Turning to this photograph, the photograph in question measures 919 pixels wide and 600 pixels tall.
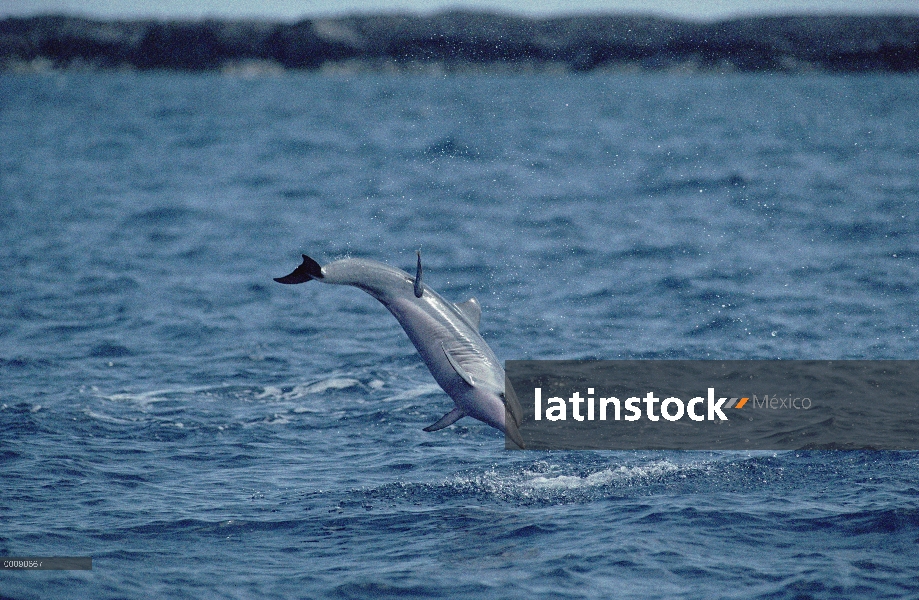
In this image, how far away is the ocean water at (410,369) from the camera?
15008 mm

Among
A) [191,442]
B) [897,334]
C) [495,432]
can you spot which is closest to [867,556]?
[495,432]

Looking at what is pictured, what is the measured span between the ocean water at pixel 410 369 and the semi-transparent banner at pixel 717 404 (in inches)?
33.8

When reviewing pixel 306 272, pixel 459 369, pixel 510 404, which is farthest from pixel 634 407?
pixel 306 272

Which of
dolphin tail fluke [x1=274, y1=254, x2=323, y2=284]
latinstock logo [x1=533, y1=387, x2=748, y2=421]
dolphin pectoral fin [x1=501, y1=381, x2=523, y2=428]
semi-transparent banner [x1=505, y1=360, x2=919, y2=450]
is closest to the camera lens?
dolphin tail fluke [x1=274, y1=254, x2=323, y2=284]

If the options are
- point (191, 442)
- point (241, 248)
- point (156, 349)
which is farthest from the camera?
point (241, 248)

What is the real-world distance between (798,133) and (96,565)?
85.1 m

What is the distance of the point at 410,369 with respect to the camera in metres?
25.5

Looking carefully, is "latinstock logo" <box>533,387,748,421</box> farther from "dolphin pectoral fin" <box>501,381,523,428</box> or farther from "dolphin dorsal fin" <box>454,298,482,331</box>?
"dolphin pectoral fin" <box>501,381,523,428</box>

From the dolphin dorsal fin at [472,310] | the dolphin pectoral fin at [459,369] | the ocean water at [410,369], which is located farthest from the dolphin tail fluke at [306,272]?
the ocean water at [410,369]

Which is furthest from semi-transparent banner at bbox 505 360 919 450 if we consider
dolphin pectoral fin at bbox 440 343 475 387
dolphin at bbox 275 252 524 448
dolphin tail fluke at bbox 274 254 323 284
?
dolphin tail fluke at bbox 274 254 323 284

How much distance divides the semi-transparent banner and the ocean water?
857 mm

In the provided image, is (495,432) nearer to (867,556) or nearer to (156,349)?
(867,556)

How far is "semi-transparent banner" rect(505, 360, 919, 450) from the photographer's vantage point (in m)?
20.1

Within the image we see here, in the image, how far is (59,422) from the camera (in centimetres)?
2125
